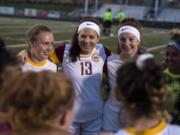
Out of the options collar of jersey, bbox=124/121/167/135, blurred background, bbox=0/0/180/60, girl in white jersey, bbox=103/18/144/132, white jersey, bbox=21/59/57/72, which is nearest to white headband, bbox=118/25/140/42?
girl in white jersey, bbox=103/18/144/132

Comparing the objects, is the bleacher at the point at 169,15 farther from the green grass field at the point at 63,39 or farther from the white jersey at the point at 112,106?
the white jersey at the point at 112,106

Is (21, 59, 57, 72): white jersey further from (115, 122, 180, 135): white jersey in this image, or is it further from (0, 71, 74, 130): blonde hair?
(0, 71, 74, 130): blonde hair

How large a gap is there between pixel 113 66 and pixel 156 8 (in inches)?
2027

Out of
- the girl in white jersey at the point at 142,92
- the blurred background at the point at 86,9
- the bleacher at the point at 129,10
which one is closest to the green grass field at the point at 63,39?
the girl in white jersey at the point at 142,92

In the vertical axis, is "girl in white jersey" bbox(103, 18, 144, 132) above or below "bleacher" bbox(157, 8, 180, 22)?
above

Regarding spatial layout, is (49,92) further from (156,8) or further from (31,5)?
(31,5)

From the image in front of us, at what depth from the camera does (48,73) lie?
2211 mm

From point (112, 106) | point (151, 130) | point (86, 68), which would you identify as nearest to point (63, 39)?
point (86, 68)

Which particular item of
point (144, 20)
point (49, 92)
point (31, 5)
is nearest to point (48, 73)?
point (49, 92)

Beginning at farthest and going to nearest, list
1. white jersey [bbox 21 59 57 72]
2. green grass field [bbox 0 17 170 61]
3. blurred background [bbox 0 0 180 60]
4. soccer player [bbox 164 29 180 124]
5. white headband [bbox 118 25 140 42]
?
blurred background [bbox 0 0 180 60] < green grass field [bbox 0 17 170 61] < white headband [bbox 118 25 140 42] < white jersey [bbox 21 59 57 72] < soccer player [bbox 164 29 180 124]

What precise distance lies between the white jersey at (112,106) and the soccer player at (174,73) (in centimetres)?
49

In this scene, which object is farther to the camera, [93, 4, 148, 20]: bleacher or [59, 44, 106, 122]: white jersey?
[93, 4, 148, 20]: bleacher

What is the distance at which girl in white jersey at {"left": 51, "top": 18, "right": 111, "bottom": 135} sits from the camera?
184 inches

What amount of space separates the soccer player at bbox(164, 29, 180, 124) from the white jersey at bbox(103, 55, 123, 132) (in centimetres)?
49
